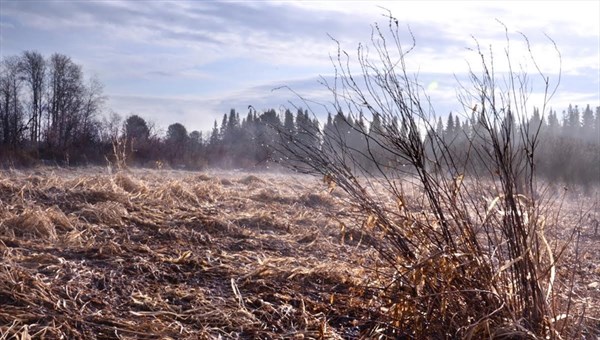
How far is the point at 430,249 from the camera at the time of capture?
3.54 metres

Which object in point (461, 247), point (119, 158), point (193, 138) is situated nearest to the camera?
point (461, 247)

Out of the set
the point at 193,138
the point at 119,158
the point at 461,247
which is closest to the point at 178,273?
the point at 461,247

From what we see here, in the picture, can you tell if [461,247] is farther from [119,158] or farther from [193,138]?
[193,138]

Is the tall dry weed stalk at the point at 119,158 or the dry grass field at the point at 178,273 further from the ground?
the tall dry weed stalk at the point at 119,158

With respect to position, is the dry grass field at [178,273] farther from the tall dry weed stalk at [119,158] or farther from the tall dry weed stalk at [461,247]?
the tall dry weed stalk at [119,158]

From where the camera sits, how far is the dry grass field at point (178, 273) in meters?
3.65

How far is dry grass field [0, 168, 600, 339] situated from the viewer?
12.0ft

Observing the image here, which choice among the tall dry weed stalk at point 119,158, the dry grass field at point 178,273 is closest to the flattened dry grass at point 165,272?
the dry grass field at point 178,273

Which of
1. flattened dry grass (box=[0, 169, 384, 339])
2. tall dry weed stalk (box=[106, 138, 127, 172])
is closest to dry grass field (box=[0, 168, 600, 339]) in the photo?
flattened dry grass (box=[0, 169, 384, 339])

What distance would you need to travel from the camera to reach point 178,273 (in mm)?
4598

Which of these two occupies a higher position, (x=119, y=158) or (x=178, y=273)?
(x=119, y=158)

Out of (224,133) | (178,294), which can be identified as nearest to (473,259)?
(178,294)

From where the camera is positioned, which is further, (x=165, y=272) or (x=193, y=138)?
(x=193, y=138)

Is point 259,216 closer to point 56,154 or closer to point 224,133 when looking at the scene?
point 56,154
